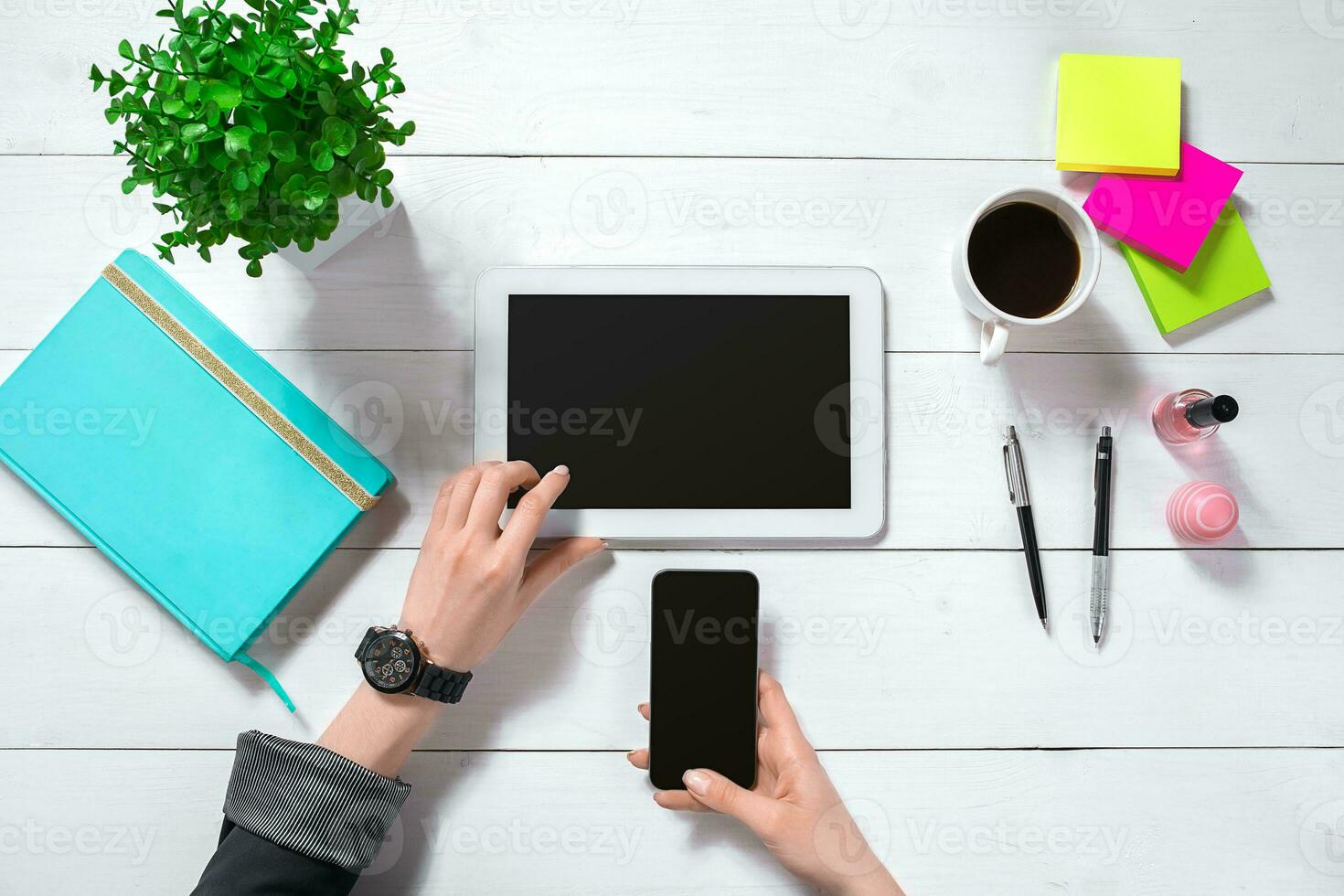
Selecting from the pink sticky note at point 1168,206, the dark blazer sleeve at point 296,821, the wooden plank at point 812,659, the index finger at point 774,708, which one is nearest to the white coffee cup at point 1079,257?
the pink sticky note at point 1168,206

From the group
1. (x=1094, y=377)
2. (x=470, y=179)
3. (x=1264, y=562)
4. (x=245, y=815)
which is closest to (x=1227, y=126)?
(x=1094, y=377)

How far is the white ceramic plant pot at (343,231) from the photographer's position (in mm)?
817

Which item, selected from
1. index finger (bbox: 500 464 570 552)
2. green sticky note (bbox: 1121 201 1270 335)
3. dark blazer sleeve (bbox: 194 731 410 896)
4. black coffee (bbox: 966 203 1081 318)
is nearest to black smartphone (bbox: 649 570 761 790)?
index finger (bbox: 500 464 570 552)

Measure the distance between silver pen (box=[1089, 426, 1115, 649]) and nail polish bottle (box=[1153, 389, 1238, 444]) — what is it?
0.21 ft

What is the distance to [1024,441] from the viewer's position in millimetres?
845

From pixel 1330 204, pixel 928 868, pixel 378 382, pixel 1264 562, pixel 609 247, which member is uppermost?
pixel 1330 204

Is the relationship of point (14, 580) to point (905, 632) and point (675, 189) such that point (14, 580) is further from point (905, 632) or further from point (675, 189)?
point (905, 632)

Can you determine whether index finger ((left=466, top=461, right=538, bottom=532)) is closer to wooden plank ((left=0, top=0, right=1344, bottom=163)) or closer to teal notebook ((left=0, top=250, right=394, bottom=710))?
teal notebook ((left=0, top=250, right=394, bottom=710))

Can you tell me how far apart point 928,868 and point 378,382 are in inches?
30.0

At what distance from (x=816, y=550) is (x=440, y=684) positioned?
0.39 meters

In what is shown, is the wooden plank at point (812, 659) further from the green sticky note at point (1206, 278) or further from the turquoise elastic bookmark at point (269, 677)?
the green sticky note at point (1206, 278)

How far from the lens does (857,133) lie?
856 mm

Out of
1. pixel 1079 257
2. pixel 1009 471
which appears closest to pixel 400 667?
pixel 1009 471

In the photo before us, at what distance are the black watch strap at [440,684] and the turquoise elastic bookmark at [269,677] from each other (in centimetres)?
18
